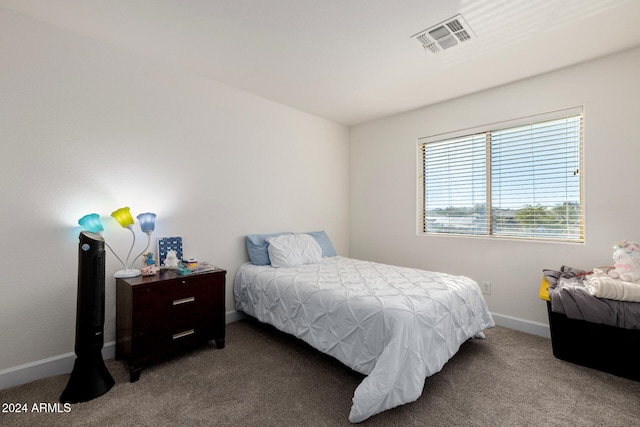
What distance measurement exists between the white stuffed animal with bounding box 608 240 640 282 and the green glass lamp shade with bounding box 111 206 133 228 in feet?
12.3

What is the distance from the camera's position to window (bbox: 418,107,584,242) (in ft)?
8.92

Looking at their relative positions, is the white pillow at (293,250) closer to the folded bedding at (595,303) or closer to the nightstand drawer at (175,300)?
the nightstand drawer at (175,300)

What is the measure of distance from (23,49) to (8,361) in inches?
85.3

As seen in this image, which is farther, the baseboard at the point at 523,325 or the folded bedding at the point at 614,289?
the baseboard at the point at 523,325

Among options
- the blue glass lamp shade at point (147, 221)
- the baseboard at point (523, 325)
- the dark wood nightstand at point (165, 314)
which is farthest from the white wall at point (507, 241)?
the blue glass lamp shade at point (147, 221)

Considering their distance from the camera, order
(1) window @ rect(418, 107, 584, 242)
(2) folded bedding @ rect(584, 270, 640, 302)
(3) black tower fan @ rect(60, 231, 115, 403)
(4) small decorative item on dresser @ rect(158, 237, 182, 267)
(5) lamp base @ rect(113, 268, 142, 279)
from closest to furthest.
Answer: (3) black tower fan @ rect(60, 231, 115, 403) < (2) folded bedding @ rect(584, 270, 640, 302) < (5) lamp base @ rect(113, 268, 142, 279) < (4) small decorative item on dresser @ rect(158, 237, 182, 267) < (1) window @ rect(418, 107, 584, 242)

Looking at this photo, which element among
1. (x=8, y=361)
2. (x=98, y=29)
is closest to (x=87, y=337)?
(x=8, y=361)

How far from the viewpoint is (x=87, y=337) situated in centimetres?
183

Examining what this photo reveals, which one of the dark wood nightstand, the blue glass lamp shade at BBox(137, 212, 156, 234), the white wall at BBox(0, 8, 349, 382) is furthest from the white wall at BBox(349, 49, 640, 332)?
the blue glass lamp shade at BBox(137, 212, 156, 234)

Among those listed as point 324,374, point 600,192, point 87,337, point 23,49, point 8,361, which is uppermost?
point 23,49

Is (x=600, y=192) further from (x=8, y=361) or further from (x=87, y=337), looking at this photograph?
(x=8, y=361)

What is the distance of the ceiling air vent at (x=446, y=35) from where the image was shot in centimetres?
206

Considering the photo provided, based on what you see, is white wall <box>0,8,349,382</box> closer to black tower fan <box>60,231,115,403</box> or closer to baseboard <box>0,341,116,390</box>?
baseboard <box>0,341,116,390</box>

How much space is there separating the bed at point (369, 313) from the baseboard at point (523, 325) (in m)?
0.63
